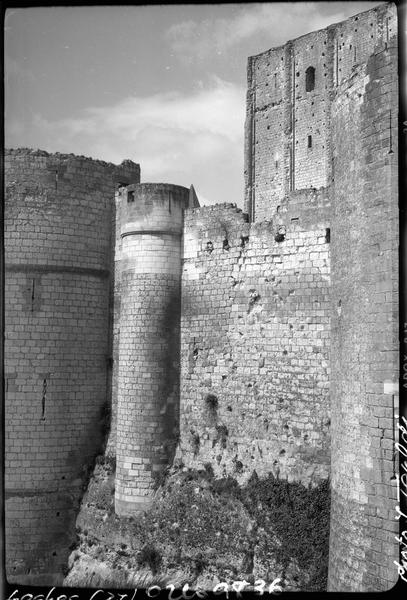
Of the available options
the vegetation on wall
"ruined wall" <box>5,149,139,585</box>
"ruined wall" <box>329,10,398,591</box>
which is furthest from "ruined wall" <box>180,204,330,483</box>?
"ruined wall" <box>5,149,139,585</box>

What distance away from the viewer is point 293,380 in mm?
11344

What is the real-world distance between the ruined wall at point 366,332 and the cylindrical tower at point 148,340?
13.7ft

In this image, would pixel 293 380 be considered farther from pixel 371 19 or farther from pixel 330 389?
pixel 371 19

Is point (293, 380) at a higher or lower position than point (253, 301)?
lower

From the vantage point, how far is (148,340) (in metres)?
13.0

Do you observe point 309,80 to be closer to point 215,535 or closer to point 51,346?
point 51,346

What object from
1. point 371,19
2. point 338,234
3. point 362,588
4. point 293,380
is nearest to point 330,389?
point 293,380

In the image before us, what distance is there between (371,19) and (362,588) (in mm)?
22778

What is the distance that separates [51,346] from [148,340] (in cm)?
196

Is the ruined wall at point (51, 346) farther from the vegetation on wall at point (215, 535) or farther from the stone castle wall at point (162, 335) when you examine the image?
the vegetation on wall at point (215, 535)

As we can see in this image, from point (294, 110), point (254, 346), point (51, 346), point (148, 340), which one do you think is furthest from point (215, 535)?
point (294, 110)

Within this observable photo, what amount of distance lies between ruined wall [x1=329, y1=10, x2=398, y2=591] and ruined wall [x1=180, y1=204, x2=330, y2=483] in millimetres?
1502

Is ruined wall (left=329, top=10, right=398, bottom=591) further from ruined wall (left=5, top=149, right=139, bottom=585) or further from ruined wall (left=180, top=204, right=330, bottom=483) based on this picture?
ruined wall (left=5, top=149, right=139, bottom=585)

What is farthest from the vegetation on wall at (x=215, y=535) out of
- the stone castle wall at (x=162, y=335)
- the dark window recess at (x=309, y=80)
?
the dark window recess at (x=309, y=80)
